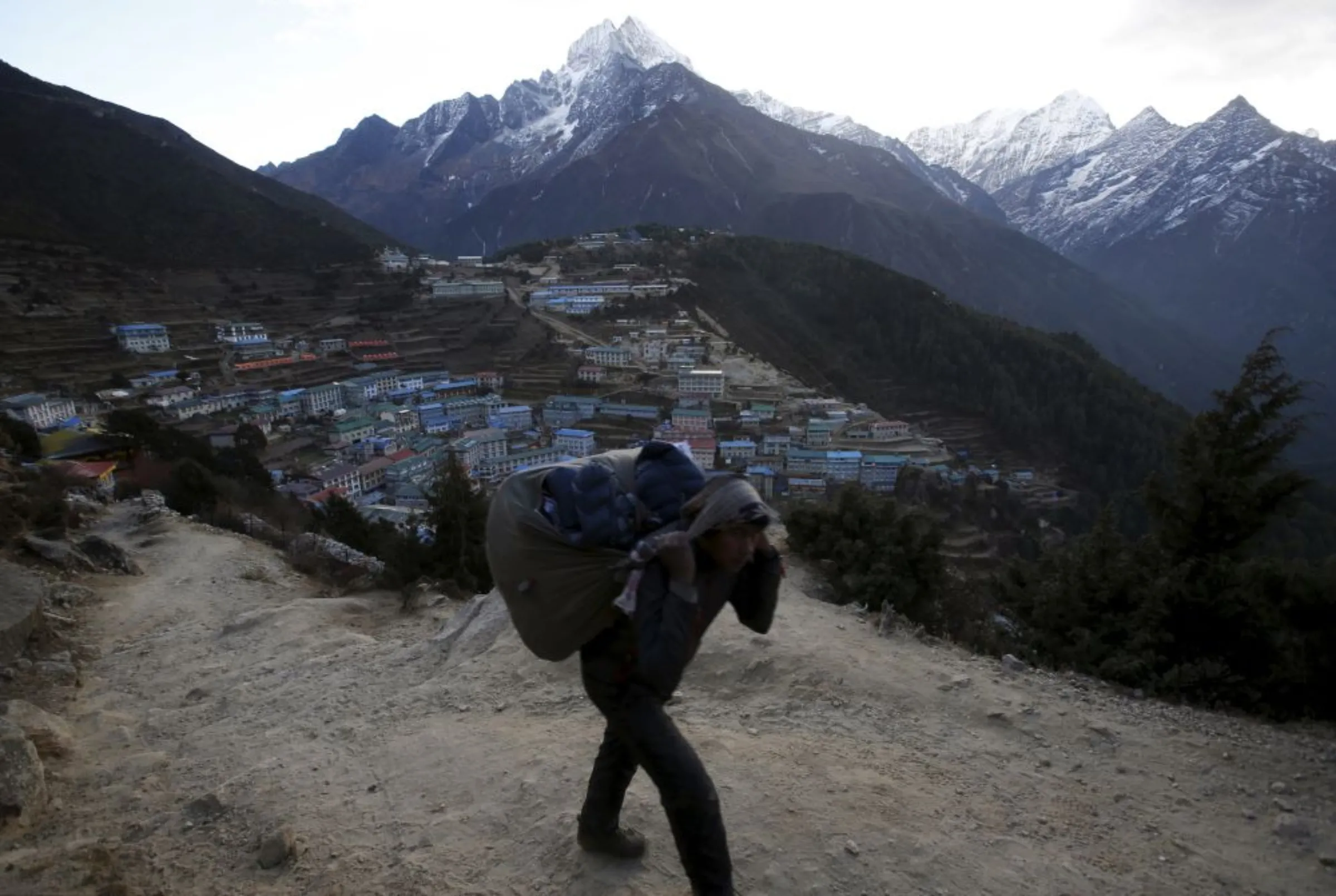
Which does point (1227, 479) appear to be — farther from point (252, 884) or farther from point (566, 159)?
point (566, 159)

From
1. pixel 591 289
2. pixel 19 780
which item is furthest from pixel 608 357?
pixel 19 780

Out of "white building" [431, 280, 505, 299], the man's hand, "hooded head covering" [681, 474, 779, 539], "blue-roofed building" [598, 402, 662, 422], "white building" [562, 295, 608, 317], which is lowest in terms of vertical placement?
"blue-roofed building" [598, 402, 662, 422]

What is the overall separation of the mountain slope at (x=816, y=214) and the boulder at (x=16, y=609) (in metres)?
123

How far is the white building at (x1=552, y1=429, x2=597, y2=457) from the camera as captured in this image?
35.8 m

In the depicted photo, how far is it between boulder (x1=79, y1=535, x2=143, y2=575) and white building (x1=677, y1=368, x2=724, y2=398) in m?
37.8

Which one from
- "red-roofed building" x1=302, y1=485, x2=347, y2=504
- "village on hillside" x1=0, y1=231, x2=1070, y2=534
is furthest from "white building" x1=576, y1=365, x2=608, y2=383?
"red-roofed building" x1=302, y1=485, x2=347, y2=504

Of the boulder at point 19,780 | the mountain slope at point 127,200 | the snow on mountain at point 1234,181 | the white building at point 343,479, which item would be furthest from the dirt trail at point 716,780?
the snow on mountain at point 1234,181

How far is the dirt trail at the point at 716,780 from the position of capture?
2.80 m

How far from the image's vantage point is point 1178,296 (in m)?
164

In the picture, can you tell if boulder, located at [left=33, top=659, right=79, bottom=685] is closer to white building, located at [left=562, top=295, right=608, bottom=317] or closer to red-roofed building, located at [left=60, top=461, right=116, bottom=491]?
red-roofed building, located at [left=60, top=461, right=116, bottom=491]

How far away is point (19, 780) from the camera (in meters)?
3.22

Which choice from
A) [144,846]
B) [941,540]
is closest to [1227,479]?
[941,540]

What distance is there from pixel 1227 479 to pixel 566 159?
19690cm

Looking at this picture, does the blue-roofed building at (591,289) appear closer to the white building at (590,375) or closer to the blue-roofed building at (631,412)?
the white building at (590,375)
